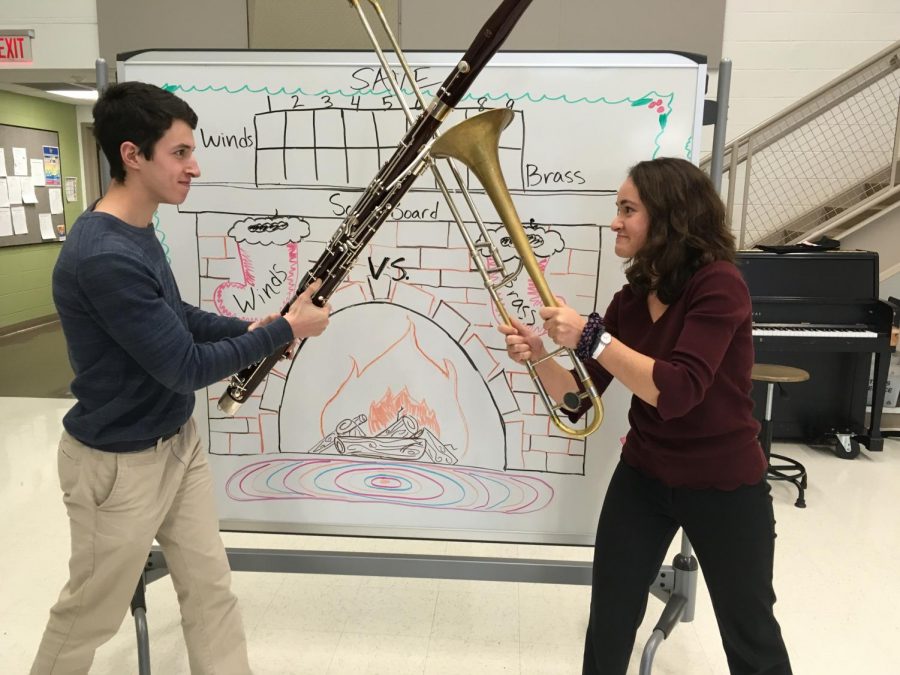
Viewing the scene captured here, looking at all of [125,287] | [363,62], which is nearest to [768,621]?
[125,287]

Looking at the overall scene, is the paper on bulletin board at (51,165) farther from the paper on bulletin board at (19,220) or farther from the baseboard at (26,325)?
the baseboard at (26,325)

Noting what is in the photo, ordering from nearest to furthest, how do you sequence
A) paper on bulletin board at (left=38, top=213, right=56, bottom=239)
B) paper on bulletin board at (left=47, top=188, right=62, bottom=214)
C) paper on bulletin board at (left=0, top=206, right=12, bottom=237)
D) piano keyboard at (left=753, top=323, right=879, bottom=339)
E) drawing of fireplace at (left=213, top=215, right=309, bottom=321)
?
drawing of fireplace at (left=213, top=215, right=309, bottom=321) < piano keyboard at (left=753, top=323, right=879, bottom=339) < paper on bulletin board at (left=0, top=206, right=12, bottom=237) < paper on bulletin board at (left=38, top=213, right=56, bottom=239) < paper on bulletin board at (left=47, top=188, right=62, bottom=214)

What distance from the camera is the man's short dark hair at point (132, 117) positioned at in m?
1.36

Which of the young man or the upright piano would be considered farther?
the upright piano

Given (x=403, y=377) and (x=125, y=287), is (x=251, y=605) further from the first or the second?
(x=125, y=287)

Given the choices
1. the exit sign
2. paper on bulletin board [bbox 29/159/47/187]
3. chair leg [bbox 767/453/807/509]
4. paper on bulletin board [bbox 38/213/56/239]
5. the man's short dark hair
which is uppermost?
the exit sign

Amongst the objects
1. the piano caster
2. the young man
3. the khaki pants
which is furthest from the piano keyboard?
the khaki pants

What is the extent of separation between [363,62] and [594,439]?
4.18 ft

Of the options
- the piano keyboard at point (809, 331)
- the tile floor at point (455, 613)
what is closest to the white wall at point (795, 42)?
the piano keyboard at point (809, 331)

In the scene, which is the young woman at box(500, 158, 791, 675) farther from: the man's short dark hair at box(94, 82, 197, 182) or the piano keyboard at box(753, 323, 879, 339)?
the piano keyboard at box(753, 323, 879, 339)

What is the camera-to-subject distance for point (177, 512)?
1666 millimetres

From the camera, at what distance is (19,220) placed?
6.54 metres

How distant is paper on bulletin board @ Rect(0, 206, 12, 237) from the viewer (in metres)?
6.30

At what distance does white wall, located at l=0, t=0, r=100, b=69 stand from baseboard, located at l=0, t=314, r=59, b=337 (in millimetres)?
3087
